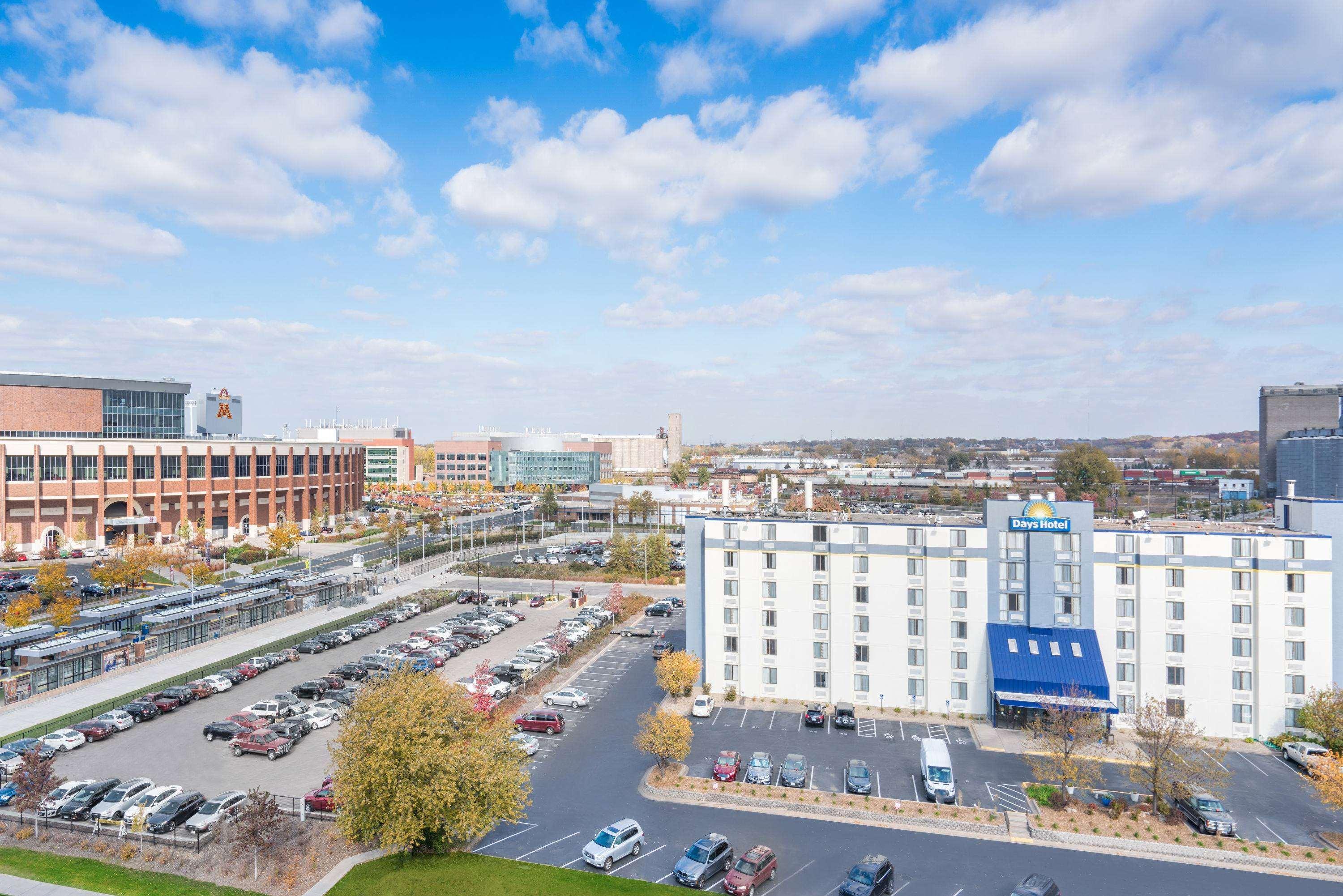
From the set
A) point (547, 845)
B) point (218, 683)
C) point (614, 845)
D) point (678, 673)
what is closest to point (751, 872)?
point (614, 845)

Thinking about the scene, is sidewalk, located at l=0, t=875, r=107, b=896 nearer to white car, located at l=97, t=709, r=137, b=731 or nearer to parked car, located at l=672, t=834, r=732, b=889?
white car, located at l=97, t=709, r=137, b=731

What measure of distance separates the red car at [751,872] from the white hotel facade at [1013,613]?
1726cm

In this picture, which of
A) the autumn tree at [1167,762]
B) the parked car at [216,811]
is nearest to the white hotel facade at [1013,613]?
the autumn tree at [1167,762]

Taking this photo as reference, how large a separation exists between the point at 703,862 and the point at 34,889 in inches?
852

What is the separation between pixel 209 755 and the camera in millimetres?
34219

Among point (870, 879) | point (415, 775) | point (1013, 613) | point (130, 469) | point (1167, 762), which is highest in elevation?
point (130, 469)

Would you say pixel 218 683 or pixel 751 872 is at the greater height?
pixel 218 683

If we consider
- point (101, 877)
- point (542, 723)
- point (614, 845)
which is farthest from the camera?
point (542, 723)

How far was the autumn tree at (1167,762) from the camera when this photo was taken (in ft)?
92.7

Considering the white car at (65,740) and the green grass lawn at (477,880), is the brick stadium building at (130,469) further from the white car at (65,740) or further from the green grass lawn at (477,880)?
the green grass lawn at (477,880)

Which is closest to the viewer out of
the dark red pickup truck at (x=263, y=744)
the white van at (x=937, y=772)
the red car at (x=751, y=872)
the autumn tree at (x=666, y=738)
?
the red car at (x=751, y=872)

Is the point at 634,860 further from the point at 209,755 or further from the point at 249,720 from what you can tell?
the point at 249,720

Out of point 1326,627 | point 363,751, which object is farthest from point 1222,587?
point 363,751

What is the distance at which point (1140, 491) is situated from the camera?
6811 inches
